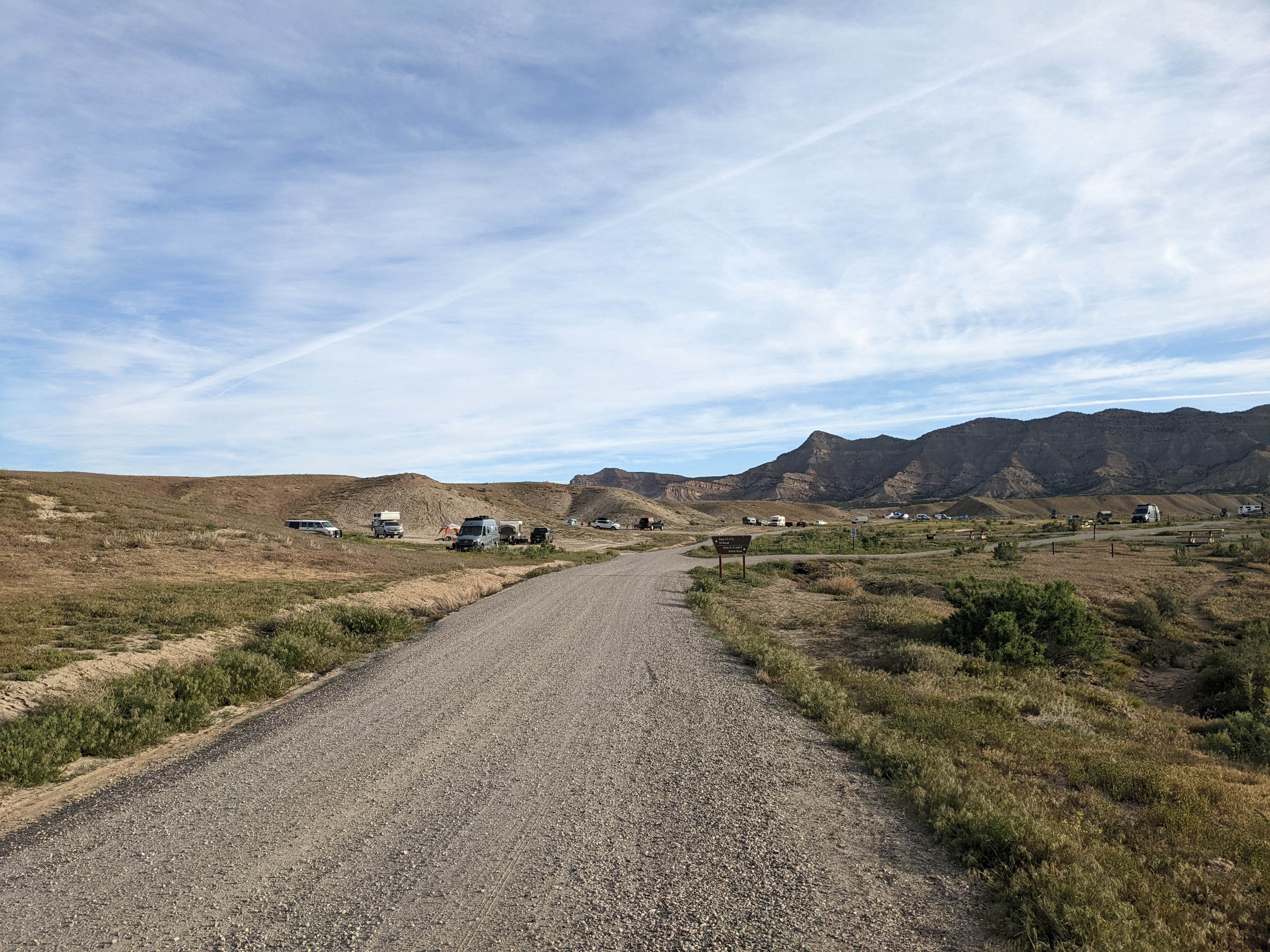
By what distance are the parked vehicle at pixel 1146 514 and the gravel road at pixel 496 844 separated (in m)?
92.7

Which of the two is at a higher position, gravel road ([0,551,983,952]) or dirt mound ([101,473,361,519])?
dirt mound ([101,473,361,519])

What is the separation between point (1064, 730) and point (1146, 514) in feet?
303

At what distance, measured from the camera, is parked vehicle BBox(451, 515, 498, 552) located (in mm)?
46844

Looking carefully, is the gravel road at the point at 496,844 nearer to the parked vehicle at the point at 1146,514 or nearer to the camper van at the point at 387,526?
the camper van at the point at 387,526

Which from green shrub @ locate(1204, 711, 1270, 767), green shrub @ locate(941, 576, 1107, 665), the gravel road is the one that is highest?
the gravel road

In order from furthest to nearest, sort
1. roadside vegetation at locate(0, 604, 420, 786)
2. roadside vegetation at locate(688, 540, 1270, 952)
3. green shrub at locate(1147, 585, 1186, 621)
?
green shrub at locate(1147, 585, 1186, 621) → roadside vegetation at locate(0, 604, 420, 786) → roadside vegetation at locate(688, 540, 1270, 952)

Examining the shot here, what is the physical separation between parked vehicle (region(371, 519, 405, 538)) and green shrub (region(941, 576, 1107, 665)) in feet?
183

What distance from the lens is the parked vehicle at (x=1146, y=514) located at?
81.1 metres

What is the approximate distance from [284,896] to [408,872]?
78 centimetres

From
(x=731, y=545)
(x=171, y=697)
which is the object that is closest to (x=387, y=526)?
(x=731, y=545)

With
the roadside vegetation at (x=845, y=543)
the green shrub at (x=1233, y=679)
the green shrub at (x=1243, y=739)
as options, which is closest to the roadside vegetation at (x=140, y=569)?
the roadside vegetation at (x=845, y=543)

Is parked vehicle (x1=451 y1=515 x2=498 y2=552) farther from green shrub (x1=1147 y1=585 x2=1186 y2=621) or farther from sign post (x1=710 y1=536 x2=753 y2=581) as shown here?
green shrub (x1=1147 y1=585 x2=1186 y2=621)

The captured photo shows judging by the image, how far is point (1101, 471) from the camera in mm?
178625

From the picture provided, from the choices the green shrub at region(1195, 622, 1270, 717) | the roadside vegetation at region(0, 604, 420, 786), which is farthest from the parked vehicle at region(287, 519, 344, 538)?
the green shrub at region(1195, 622, 1270, 717)
